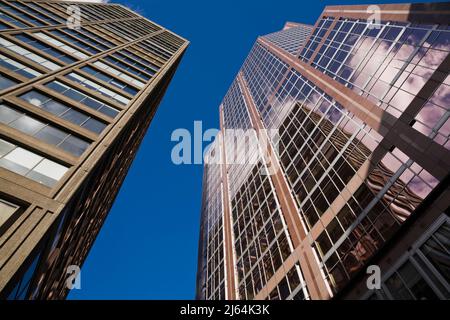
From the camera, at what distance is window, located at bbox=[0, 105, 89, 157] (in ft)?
59.0

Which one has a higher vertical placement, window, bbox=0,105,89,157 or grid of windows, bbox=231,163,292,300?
window, bbox=0,105,89,157

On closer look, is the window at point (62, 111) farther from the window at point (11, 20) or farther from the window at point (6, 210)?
the window at point (11, 20)

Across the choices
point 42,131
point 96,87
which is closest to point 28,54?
point 96,87

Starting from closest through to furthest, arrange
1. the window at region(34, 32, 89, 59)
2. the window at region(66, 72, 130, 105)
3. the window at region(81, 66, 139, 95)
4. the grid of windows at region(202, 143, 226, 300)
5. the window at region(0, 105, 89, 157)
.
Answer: the window at region(0, 105, 89, 157), the window at region(66, 72, 130, 105), the window at region(81, 66, 139, 95), the window at region(34, 32, 89, 59), the grid of windows at region(202, 143, 226, 300)

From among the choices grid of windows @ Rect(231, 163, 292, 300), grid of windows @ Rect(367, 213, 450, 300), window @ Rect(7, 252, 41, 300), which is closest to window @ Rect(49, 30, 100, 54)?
window @ Rect(7, 252, 41, 300)

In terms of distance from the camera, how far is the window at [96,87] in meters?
26.8

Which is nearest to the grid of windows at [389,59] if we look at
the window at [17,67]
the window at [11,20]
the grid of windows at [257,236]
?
the grid of windows at [257,236]

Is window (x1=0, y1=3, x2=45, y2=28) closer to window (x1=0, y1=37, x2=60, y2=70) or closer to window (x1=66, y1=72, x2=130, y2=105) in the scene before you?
window (x1=0, y1=37, x2=60, y2=70)

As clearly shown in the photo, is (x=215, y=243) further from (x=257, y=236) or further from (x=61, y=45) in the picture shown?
(x=61, y=45)

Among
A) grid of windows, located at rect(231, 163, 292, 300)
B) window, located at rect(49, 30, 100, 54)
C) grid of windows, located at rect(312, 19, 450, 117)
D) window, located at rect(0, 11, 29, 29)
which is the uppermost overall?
grid of windows, located at rect(312, 19, 450, 117)

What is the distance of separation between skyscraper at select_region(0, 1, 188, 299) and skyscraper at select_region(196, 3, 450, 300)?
18.7m

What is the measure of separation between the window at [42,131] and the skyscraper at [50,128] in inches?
2.2

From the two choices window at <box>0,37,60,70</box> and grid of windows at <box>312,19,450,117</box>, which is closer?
grid of windows at <box>312,19,450,117</box>

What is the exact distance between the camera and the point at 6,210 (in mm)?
13734
